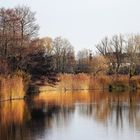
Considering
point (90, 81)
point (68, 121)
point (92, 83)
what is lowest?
point (68, 121)

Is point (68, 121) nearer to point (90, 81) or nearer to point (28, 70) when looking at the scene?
point (28, 70)

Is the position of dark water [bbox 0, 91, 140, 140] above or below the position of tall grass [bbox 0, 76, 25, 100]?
below

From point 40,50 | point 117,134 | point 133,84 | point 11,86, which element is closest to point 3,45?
point 40,50

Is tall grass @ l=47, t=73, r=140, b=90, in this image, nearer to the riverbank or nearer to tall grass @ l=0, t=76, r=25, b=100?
the riverbank

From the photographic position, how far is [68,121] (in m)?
24.9

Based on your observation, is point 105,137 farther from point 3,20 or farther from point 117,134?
point 3,20

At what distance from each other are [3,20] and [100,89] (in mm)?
15029

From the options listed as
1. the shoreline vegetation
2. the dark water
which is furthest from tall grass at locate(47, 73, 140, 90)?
the dark water

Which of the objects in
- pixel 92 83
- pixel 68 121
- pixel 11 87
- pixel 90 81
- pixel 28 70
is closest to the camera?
pixel 68 121

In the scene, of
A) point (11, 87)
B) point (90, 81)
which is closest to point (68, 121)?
point (11, 87)

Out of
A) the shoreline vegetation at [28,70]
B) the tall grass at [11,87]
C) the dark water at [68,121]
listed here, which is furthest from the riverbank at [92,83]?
the dark water at [68,121]

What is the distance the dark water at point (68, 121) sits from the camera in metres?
19.6

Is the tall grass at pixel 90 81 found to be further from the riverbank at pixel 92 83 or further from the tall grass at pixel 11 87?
the tall grass at pixel 11 87

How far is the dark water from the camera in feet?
64.3
